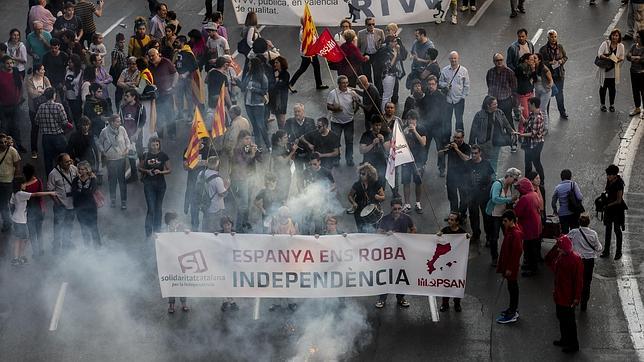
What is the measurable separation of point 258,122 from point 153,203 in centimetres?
353

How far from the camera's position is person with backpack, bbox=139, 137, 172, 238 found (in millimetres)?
18719

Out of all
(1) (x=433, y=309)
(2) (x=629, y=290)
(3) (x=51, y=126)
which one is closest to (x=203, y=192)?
(3) (x=51, y=126)

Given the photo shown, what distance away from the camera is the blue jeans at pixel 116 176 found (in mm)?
19781

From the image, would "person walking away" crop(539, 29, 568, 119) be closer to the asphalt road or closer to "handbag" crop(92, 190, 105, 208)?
the asphalt road

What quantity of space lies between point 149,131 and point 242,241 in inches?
210

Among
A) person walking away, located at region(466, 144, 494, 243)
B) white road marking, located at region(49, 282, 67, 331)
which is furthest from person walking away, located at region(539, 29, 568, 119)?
white road marking, located at region(49, 282, 67, 331)

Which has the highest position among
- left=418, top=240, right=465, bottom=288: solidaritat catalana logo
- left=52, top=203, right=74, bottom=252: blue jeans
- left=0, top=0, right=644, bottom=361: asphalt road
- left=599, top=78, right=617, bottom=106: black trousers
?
left=599, top=78, right=617, bottom=106: black trousers

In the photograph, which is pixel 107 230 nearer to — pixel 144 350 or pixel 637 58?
pixel 144 350

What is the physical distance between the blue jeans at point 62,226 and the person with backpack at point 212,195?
1.95 meters

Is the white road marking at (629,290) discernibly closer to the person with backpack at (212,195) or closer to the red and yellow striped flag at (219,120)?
the person with backpack at (212,195)

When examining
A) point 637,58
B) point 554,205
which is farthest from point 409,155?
point 637,58

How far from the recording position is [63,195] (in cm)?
1852

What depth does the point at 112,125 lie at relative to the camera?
19.6m

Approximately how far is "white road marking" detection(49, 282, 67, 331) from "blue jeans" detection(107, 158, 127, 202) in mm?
2499
